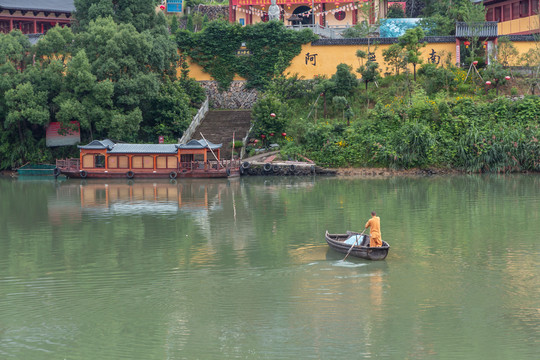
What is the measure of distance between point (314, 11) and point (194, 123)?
16.2 metres

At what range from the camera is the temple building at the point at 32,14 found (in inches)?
2275

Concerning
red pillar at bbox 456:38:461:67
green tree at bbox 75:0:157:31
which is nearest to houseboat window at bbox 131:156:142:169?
green tree at bbox 75:0:157:31

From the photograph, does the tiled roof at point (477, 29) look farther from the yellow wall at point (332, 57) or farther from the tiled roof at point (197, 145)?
the tiled roof at point (197, 145)

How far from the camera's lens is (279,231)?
909 inches

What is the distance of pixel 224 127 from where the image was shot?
46.3 meters

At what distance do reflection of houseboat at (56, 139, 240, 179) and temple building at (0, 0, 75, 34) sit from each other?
69.8ft

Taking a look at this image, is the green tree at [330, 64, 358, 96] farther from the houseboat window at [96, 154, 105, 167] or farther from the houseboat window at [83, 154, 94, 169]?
the houseboat window at [83, 154, 94, 169]

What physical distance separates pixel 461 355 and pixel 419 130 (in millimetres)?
28971

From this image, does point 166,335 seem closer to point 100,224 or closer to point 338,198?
point 100,224

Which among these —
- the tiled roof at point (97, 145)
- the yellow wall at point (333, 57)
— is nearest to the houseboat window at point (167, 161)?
the tiled roof at point (97, 145)

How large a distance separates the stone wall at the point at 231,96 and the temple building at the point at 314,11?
752cm

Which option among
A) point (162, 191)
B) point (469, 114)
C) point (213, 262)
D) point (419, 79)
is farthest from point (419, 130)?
point (213, 262)

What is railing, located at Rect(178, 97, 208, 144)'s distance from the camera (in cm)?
4378

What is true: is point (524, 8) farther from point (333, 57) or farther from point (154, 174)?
point (154, 174)
